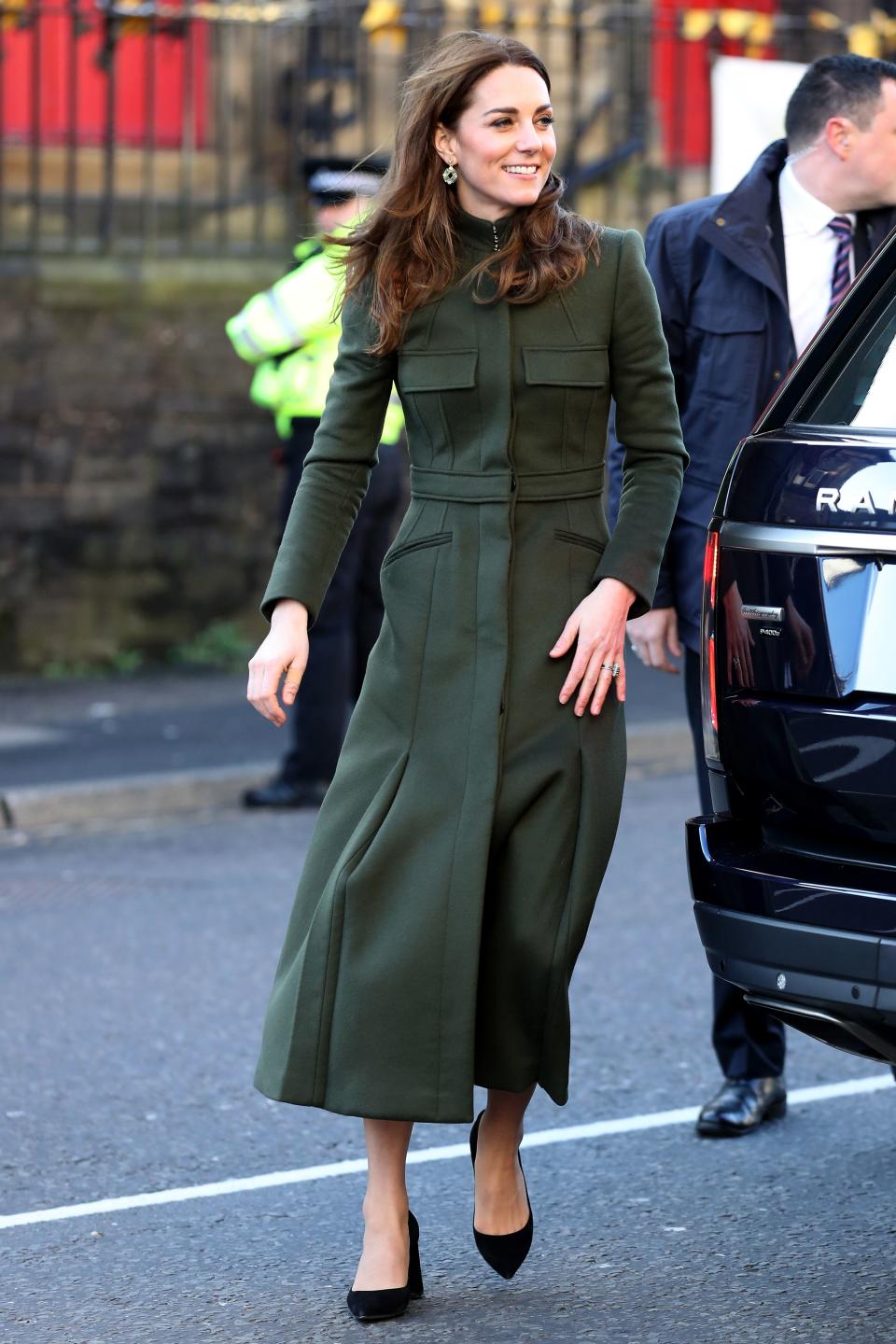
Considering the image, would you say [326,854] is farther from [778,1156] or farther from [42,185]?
[42,185]

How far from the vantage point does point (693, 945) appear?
618cm

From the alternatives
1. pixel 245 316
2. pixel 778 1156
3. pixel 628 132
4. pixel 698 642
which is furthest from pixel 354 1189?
pixel 628 132

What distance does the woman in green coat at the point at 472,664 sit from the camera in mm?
3502

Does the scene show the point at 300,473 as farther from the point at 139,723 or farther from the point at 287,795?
the point at 139,723

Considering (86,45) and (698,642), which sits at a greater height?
(86,45)

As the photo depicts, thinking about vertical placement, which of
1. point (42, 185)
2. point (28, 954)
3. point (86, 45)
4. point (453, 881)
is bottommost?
point (28, 954)

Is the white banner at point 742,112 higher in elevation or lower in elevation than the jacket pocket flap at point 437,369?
higher

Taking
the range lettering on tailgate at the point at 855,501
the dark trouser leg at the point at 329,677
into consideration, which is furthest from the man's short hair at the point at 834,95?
the dark trouser leg at the point at 329,677

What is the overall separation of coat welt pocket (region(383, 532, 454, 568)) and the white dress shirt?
1.27 m

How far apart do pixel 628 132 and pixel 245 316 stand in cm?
616

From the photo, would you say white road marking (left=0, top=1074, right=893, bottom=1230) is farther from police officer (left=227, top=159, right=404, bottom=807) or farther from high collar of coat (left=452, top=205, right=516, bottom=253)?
police officer (left=227, top=159, right=404, bottom=807)

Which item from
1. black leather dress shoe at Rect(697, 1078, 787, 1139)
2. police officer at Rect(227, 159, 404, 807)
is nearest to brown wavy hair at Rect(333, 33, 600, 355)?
black leather dress shoe at Rect(697, 1078, 787, 1139)

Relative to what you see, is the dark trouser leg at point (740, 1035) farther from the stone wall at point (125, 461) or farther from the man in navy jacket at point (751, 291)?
the stone wall at point (125, 461)

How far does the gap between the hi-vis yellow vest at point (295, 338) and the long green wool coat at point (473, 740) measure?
4.15 metres
